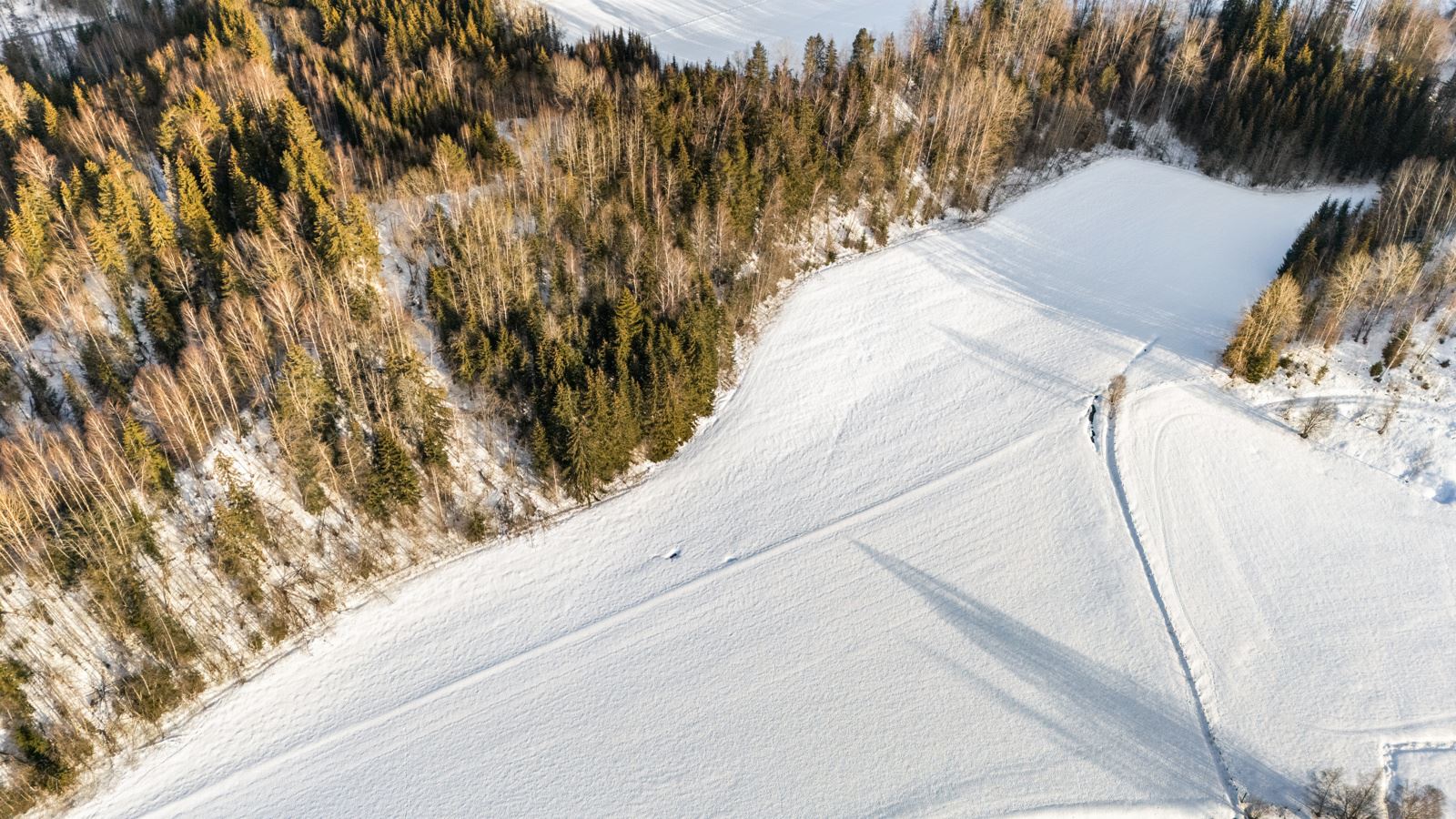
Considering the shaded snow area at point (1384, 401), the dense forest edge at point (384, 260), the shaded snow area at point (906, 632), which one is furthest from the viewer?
the shaded snow area at point (1384, 401)

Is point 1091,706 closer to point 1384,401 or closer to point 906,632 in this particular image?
point 906,632

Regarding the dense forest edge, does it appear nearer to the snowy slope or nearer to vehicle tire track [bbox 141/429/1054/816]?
vehicle tire track [bbox 141/429/1054/816]

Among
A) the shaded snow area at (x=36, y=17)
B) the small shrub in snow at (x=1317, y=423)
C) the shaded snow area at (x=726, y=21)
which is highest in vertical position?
the shaded snow area at (x=726, y=21)

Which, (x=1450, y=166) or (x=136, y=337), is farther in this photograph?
(x=1450, y=166)

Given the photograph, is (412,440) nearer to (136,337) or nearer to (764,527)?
(136,337)

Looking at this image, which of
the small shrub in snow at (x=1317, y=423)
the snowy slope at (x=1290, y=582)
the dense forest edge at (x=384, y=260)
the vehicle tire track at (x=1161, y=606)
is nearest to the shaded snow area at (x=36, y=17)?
the dense forest edge at (x=384, y=260)

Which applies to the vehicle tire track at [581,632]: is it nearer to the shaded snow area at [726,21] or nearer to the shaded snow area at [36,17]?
the shaded snow area at [726,21]

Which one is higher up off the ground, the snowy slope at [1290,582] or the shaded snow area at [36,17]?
the shaded snow area at [36,17]

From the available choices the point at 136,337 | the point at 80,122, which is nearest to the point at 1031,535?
the point at 136,337
